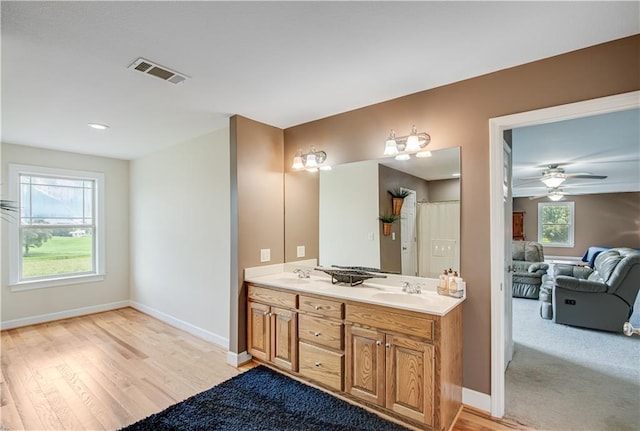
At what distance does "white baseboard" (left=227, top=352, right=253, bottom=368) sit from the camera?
10.2ft

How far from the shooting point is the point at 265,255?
132 inches

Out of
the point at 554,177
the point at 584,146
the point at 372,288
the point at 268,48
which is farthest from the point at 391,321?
the point at 554,177

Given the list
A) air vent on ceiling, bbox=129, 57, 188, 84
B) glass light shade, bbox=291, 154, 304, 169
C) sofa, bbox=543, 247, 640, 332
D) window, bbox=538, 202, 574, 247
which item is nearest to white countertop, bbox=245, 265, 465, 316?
glass light shade, bbox=291, 154, 304, 169

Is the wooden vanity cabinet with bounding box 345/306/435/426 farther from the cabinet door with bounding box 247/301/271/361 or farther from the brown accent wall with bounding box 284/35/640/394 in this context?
the cabinet door with bounding box 247/301/271/361

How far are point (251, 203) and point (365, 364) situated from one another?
187cm

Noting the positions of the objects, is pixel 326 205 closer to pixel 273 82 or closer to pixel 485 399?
pixel 273 82

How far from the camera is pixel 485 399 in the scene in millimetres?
2285

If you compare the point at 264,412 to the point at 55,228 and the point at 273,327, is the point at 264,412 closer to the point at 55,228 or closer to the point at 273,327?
the point at 273,327

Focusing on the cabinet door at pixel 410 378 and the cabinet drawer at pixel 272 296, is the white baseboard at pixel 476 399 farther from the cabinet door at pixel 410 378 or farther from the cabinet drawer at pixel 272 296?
the cabinet drawer at pixel 272 296

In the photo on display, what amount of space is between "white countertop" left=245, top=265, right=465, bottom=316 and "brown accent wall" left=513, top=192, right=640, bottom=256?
32.9ft

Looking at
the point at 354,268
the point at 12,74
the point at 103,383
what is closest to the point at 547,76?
the point at 354,268

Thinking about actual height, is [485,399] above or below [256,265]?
below

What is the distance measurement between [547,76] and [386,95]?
1.13 meters

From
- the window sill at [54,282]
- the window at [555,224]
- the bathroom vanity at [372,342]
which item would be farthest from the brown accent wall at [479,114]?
the window at [555,224]
